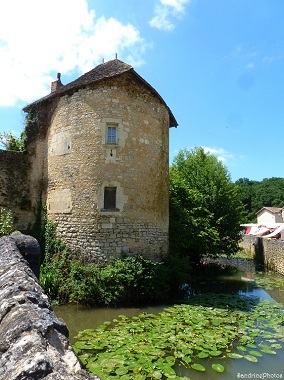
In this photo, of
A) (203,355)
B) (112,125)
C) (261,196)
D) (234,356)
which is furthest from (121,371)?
(261,196)

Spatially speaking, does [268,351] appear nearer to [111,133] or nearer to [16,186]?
[111,133]

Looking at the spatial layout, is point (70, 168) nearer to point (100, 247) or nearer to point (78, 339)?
point (100, 247)

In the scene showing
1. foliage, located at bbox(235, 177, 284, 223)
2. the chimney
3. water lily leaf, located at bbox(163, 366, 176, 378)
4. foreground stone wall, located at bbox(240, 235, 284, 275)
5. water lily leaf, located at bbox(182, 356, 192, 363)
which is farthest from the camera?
foliage, located at bbox(235, 177, 284, 223)

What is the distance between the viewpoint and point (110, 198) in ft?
34.2

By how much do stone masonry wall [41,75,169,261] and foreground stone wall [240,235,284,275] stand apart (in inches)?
362

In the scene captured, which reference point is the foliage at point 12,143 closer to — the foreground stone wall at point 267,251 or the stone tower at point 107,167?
the stone tower at point 107,167

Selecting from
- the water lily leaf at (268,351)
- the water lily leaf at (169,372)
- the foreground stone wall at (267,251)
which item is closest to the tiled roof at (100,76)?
the water lily leaf at (169,372)

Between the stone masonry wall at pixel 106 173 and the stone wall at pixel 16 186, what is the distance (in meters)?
1.26

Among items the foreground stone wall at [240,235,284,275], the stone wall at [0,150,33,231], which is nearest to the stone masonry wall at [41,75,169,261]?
the stone wall at [0,150,33,231]

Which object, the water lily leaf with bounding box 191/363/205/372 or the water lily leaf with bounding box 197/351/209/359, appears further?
the water lily leaf with bounding box 197/351/209/359

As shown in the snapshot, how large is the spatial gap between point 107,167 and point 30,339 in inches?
341

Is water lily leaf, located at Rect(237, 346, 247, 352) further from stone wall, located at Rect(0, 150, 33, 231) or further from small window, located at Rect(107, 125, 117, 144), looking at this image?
stone wall, located at Rect(0, 150, 33, 231)

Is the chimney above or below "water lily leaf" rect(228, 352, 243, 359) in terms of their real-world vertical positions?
above

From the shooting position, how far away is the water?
203 inches
